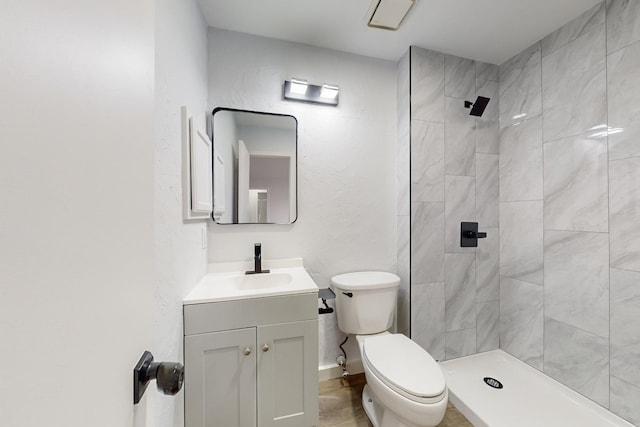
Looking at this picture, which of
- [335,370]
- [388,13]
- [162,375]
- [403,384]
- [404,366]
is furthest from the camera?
[335,370]

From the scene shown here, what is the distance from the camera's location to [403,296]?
5.82ft

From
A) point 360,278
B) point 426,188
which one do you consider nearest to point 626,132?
point 426,188

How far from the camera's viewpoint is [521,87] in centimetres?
177

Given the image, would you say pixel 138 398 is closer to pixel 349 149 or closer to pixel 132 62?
pixel 132 62

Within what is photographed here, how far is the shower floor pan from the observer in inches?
51.9

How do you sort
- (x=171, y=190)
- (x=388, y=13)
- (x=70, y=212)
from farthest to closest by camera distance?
(x=388, y=13) < (x=171, y=190) < (x=70, y=212)

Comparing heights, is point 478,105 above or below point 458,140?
above

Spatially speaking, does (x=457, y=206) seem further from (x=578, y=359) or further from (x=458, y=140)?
(x=578, y=359)

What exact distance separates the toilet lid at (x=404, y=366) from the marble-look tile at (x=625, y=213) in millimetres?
1141

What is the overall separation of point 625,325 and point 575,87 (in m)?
1.37

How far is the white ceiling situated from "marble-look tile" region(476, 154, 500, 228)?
0.80 meters

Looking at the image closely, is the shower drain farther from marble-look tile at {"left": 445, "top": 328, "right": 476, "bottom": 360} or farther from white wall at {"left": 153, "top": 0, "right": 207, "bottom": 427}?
white wall at {"left": 153, "top": 0, "right": 207, "bottom": 427}

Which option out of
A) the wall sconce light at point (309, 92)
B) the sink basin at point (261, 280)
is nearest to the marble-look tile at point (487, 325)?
the sink basin at point (261, 280)

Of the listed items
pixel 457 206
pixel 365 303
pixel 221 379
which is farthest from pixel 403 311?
pixel 221 379
